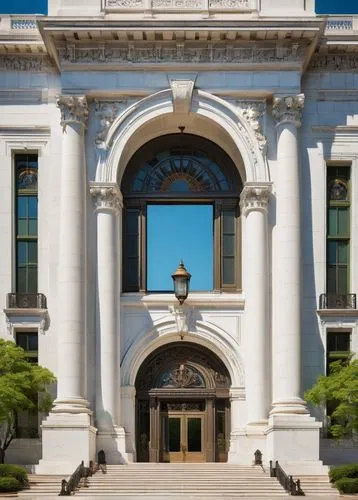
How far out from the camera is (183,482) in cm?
3888

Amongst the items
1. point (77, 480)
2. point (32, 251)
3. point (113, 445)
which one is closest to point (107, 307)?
point (32, 251)

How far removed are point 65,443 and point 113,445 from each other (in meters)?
2.56

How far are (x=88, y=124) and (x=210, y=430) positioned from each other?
1309cm

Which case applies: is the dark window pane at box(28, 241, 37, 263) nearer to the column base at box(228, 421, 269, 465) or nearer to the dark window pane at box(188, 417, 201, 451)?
the dark window pane at box(188, 417, 201, 451)

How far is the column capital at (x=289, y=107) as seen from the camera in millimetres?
44094

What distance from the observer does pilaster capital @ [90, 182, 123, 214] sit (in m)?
44.3

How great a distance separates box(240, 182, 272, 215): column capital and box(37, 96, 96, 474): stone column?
252 inches

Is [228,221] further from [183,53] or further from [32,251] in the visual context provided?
[32,251]

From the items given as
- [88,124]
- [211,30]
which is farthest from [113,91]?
[211,30]

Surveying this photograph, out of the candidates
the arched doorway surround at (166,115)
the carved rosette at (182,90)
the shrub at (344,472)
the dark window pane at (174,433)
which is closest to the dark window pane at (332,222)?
the arched doorway surround at (166,115)

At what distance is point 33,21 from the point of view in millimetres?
45781

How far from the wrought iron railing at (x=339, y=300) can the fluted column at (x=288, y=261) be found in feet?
5.95

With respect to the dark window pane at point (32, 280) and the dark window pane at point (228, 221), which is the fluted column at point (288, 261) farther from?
the dark window pane at point (32, 280)

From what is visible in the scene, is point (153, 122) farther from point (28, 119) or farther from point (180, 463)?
point (180, 463)
